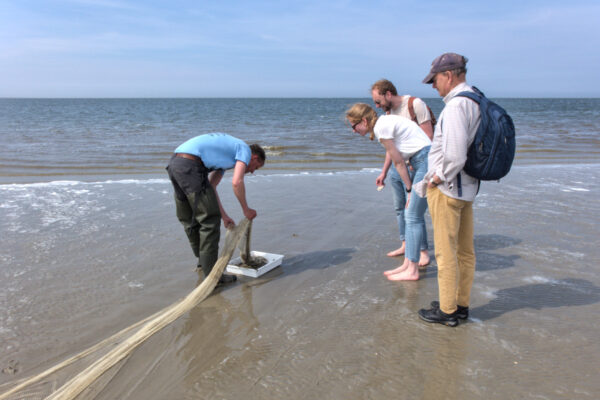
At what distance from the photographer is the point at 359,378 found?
2.73 metres

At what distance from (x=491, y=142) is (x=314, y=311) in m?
2.03

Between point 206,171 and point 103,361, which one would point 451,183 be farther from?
point 103,361

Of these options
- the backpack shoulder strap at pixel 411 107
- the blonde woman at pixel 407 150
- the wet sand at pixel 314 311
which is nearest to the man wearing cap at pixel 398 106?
the backpack shoulder strap at pixel 411 107

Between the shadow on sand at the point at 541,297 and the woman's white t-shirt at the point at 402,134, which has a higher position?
the woman's white t-shirt at the point at 402,134

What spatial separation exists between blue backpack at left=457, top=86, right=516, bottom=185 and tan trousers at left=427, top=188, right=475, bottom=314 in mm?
319

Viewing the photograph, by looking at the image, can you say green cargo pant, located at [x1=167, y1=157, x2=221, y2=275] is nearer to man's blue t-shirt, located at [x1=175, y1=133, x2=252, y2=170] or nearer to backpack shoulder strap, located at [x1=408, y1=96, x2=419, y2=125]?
man's blue t-shirt, located at [x1=175, y1=133, x2=252, y2=170]

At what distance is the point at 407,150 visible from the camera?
4020mm

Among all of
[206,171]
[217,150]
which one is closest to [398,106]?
[217,150]

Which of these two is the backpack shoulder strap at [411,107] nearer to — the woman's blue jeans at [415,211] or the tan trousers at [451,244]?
A: the woman's blue jeans at [415,211]

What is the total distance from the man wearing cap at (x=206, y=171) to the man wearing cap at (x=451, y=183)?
1.65 metres

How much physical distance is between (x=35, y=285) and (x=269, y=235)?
9.35 feet

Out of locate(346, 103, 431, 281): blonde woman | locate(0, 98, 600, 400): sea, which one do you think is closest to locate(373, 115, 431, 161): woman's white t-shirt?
locate(346, 103, 431, 281): blonde woman

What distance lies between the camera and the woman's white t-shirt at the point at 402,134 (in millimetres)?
3861

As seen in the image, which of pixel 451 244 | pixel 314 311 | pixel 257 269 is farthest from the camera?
pixel 257 269
